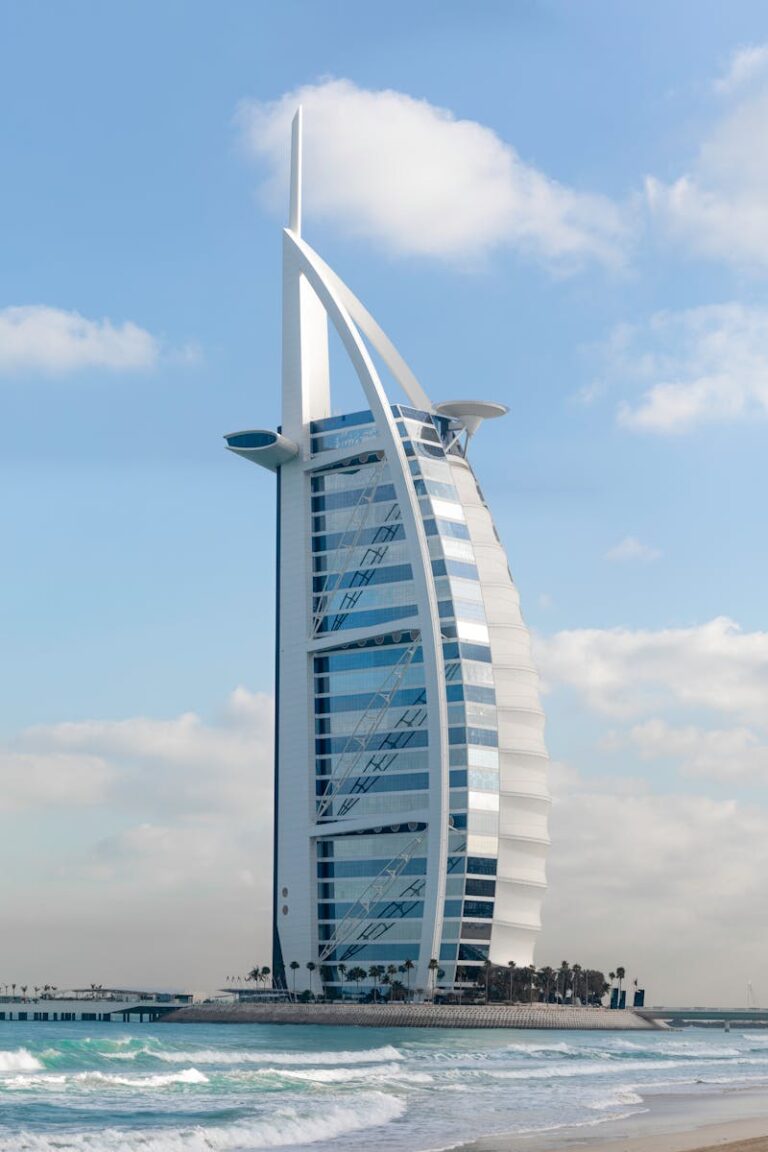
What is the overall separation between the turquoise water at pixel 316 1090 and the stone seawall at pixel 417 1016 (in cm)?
1791

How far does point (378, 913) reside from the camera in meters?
118

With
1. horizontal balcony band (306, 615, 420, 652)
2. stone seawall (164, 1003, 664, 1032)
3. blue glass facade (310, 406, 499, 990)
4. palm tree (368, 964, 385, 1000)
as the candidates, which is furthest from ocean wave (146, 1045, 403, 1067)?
horizontal balcony band (306, 615, 420, 652)

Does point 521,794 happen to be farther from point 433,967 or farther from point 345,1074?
point 345,1074

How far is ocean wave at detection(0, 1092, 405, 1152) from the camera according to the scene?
35531 mm

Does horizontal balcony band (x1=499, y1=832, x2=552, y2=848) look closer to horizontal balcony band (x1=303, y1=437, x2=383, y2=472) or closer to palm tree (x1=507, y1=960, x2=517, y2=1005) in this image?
palm tree (x1=507, y1=960, x2=517, y2=1005)

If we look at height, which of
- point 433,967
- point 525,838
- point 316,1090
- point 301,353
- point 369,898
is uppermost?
point 301,353

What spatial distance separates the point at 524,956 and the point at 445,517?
32225mm

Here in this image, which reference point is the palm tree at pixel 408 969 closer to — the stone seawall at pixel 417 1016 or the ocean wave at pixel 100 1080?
the stone seawall at pixel 417 1016

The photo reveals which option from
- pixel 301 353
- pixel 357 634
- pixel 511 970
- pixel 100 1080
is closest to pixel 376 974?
pixel 511 970

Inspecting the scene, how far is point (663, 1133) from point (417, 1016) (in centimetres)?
6826

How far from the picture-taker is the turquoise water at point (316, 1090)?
3922 cm

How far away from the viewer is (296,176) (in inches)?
5408

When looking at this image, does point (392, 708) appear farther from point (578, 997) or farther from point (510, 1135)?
point (510, 1135)

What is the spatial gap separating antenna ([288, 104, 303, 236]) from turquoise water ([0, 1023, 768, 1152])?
7054 centimetres
